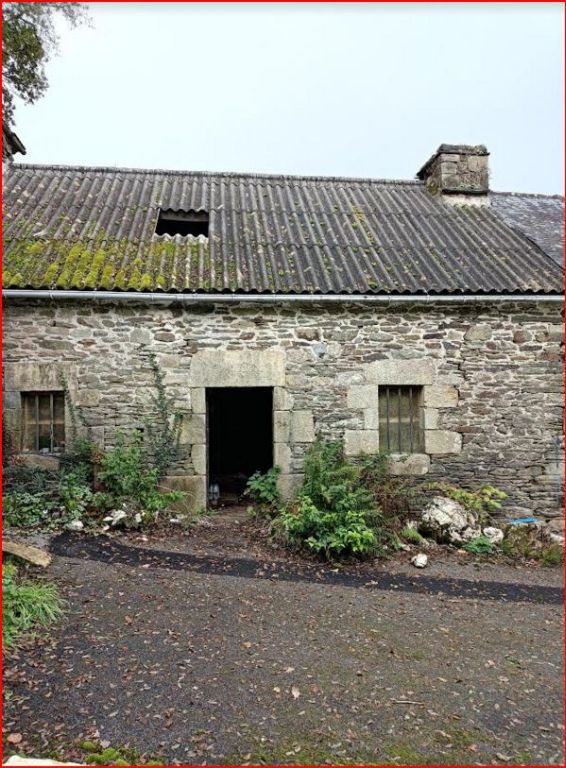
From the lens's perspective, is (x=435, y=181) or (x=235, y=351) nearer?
(x=235, y=351)

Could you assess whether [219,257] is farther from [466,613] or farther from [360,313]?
[466,613]

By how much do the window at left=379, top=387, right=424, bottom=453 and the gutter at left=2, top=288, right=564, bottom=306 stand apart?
132 cm

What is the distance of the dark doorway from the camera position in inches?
415

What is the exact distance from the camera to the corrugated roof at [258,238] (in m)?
6.59

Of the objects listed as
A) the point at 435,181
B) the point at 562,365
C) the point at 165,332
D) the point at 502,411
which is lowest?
the point at 502,411

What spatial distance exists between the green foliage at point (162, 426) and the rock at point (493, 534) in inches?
170

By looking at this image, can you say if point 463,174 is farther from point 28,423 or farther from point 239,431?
point 28,423

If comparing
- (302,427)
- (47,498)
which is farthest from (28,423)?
(302,427)

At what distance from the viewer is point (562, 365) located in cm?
699

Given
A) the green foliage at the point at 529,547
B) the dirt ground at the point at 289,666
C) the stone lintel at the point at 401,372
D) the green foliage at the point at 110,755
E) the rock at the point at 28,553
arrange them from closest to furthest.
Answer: the green foliage at the point at 110,755
the dirt ground at the point at 289,666
the rock at the point at 28,553
the green foliage at the point at 529,547
the stone lintel at the point at 401,372

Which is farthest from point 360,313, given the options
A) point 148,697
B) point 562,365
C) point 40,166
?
point 40,166

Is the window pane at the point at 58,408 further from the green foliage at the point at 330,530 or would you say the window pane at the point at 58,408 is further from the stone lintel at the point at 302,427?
the green foliage at the point at 330,530

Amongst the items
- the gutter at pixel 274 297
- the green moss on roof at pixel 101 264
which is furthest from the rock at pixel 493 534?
the green moss on roof at pixel 101 264

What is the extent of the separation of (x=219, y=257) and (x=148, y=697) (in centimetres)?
564
